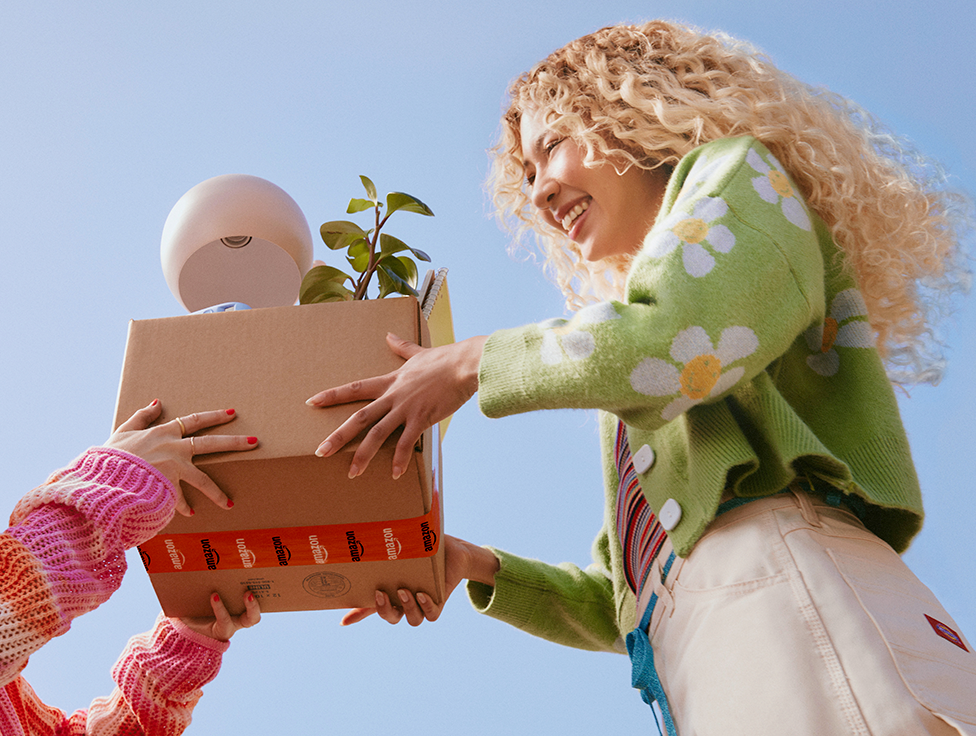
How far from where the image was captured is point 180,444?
92cm

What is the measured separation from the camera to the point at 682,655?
0.89 metres

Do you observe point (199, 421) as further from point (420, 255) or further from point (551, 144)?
point (551, 144)

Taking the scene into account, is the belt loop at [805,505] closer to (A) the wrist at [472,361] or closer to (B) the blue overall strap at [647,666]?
(B) the blue overall strap at [647,666]

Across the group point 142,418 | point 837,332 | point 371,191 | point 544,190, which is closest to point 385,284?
point 371,191

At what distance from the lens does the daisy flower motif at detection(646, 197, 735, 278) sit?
847 millimetres

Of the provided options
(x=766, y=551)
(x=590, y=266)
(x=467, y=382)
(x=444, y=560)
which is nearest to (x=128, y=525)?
(x=467, y=382)

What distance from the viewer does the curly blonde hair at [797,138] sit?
A: 1.12 metres

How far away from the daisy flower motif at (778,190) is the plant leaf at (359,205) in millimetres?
554

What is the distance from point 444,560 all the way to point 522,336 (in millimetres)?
481

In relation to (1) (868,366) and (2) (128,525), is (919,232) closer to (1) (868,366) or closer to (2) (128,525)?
(1) (868,366)

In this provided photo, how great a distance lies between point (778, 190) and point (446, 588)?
72 centimetres

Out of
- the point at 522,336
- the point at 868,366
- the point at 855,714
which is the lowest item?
the point at 855,714

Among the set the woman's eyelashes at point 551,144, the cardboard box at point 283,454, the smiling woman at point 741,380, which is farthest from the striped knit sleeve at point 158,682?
the woman's eyelashes at point 551,144

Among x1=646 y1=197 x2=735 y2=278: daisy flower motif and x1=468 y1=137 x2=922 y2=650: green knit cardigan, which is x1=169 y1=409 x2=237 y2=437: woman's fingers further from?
x1=646 y1=197 x2=735 y2=278: daisy flower motif
